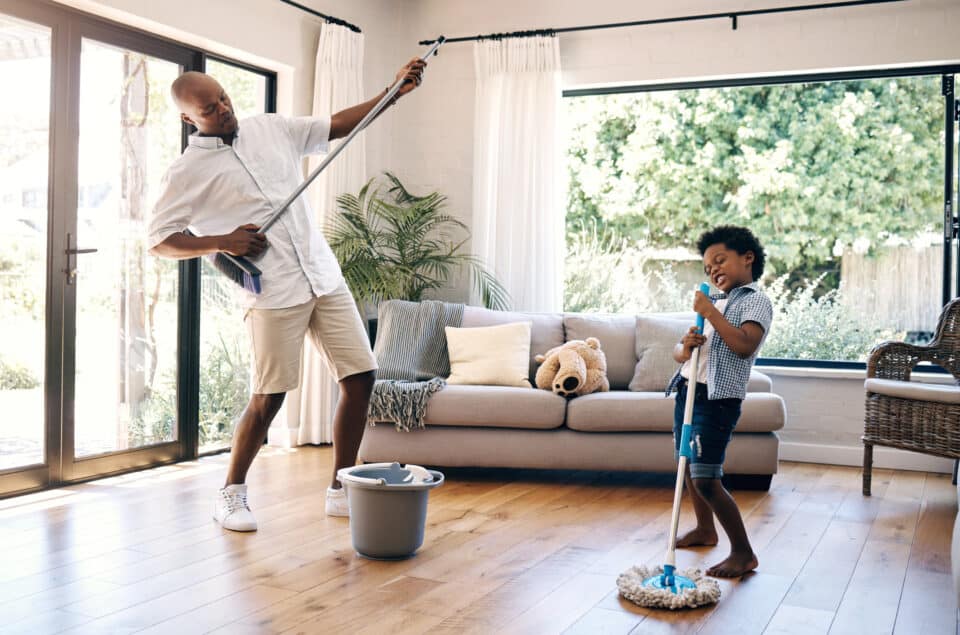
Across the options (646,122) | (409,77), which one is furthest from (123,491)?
(646,122)

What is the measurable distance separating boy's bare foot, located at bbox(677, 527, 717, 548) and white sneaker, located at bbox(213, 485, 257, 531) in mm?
1453

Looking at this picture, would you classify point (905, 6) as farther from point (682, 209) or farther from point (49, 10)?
point (49, 10)

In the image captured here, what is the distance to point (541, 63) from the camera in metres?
5.17

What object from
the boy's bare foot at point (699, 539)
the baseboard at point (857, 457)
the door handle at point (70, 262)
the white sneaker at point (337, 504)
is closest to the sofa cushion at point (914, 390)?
the baseboard at point (857, 457)

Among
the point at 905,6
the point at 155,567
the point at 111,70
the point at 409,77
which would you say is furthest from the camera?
the point at 905,6

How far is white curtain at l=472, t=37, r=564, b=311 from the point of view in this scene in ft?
16.9

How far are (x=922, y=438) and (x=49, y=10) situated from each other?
4002 mm

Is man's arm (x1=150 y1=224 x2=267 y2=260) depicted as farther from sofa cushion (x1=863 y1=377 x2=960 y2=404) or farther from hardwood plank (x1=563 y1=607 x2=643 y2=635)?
sofa cushion (x1=863 y1=377 x2=960 y2=404)

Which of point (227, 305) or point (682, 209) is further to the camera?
point (682, 209)

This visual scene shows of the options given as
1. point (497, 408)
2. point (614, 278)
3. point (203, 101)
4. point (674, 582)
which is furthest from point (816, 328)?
point (203, 101)

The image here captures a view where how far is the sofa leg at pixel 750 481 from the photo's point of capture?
157 inches

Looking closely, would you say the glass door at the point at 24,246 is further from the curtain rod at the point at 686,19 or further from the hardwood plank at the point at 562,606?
the curtain rod at the point at 686,19

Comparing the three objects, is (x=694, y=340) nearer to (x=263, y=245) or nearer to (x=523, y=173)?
(x=263, y=245)

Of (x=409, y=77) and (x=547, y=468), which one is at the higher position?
(x=409, y=77)
